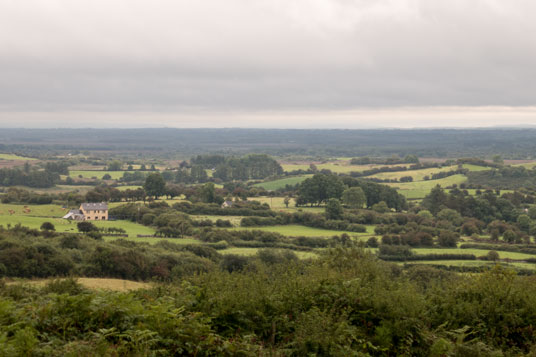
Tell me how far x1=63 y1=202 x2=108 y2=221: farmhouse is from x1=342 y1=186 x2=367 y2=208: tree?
39.2 m

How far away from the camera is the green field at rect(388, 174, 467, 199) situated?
293 feet

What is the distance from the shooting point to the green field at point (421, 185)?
89250 mm

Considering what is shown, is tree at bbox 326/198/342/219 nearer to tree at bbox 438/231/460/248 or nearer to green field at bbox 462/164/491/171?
tree at bbox 438/231/460/248

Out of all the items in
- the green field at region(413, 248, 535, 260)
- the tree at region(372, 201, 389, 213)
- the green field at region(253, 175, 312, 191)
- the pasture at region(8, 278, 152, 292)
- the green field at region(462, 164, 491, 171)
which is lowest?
the green field at region(253, 175, 312, 191)

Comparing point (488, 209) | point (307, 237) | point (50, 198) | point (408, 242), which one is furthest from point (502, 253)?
point (50, 198)

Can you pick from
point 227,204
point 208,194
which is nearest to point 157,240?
point 227,204

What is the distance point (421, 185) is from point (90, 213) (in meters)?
68.5

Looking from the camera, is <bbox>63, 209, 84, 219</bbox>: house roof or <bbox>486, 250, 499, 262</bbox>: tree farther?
<bbox>63, 209, 84, 219</bbox>: house roof

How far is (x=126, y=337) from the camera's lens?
8.83 m

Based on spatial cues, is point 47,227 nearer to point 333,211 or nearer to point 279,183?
point 333,211

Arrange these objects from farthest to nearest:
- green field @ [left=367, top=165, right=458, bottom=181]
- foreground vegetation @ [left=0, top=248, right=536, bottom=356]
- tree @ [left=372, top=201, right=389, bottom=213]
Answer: green field @ [left=367, top=165, right=458, bottom=181] → tree @ [left=372, top=201, right=389, bottom=213] → foreground vegetation @ [left=0, top=248, right=536, bottom=356]

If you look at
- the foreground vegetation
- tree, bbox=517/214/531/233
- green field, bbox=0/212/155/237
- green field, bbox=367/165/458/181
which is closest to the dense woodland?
the foreground vegetation

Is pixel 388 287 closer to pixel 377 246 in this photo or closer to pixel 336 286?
pixel 336 286

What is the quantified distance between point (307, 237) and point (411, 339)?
3968 cm
